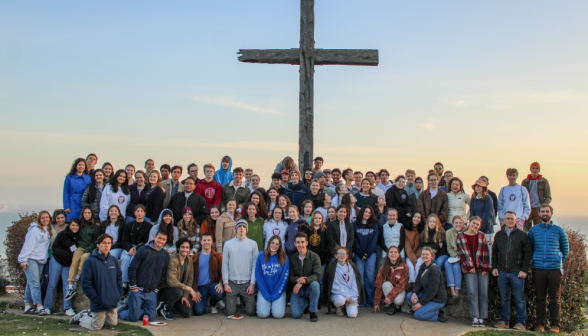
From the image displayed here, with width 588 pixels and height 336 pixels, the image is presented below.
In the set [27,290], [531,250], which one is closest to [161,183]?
[27,290]

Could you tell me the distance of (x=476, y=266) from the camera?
7.31 metres

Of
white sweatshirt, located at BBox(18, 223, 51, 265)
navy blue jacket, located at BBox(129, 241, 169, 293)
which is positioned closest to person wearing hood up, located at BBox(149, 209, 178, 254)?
navy blue jacket, located at BBox(129, 241, 169, 293)

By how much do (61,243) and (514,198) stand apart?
8.17 meters

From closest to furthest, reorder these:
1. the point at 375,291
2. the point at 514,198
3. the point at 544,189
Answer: the point at 375,291 → the point at 514,198 → the point at 544,189

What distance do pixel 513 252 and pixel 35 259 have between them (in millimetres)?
7985

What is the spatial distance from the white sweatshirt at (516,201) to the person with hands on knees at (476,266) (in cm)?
133

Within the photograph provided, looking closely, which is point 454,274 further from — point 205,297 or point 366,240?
point 205,297

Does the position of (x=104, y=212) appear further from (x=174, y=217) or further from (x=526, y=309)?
(x=526, y=309)

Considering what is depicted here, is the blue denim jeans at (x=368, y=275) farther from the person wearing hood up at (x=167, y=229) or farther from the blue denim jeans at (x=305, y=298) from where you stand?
the person wearing hood up at (x=167, y=229)

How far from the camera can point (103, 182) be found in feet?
29.1

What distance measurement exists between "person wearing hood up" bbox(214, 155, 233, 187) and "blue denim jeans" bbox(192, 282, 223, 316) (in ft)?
8.38

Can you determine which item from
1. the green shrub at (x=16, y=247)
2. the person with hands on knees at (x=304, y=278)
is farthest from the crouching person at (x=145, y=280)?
the green shrub at (x=16, y=247)

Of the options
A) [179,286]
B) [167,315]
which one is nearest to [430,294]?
[179,286]

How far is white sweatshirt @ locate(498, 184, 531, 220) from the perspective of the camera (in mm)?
8328
